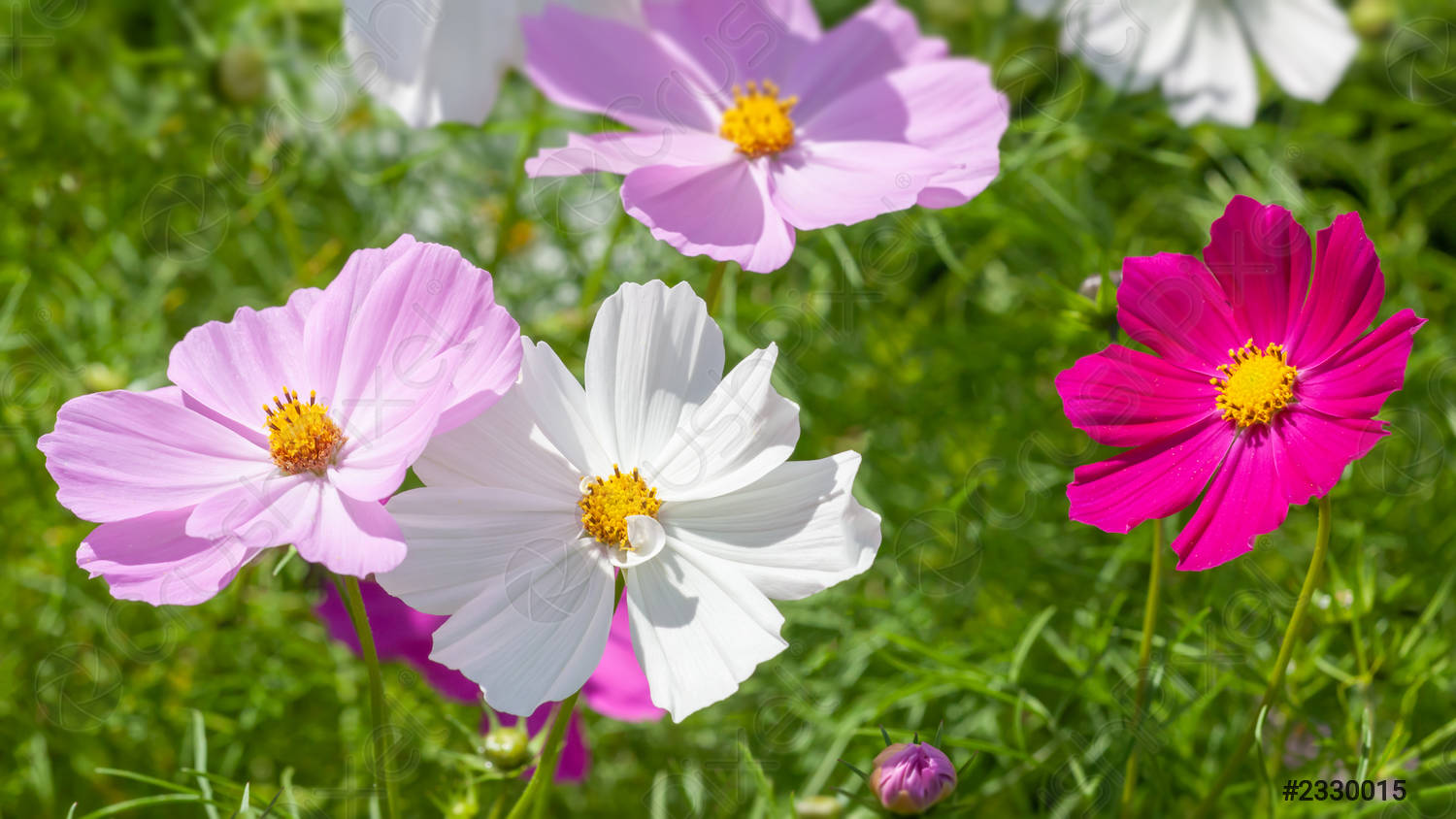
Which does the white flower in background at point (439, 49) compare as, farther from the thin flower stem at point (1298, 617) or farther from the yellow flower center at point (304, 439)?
the thin flower stem at point (1298, 617)

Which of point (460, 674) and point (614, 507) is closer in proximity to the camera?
point (614, 507)

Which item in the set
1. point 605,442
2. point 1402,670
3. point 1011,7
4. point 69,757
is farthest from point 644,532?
point 1011,7

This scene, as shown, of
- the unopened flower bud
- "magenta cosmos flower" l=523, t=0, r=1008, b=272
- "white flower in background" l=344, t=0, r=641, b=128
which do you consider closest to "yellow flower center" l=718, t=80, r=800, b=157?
"magenta cosmos flower" l=523, t=0, r=1008, b=272

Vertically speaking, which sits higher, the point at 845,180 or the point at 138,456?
the point at 845,180

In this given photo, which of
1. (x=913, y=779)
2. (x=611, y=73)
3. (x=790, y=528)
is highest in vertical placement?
(x=611, y=73)

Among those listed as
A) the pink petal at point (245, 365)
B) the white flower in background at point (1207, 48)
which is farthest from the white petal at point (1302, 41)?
the pink petal at point (245, 365)

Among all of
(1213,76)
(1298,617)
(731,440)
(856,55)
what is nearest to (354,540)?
(731,440)

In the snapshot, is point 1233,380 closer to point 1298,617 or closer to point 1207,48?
point 1298,617
